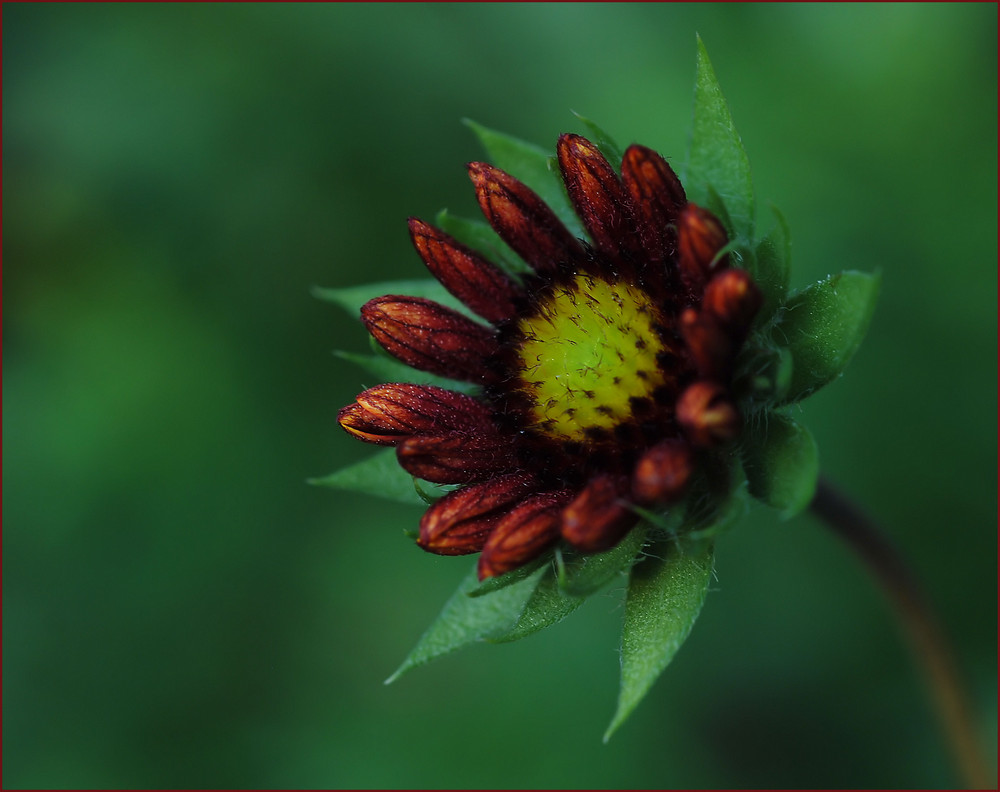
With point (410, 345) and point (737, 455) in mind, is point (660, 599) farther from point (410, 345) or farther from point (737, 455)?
point (410, 345)

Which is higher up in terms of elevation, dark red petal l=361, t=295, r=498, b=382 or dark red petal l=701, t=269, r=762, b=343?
dark red petal l=361, t=295, r=498, b=382

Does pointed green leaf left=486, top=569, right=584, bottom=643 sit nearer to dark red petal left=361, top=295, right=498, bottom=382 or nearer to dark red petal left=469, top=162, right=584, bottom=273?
dark red petal left=361, top=295, right=498, bottom=382

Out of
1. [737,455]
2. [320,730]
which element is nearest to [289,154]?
[320,730]

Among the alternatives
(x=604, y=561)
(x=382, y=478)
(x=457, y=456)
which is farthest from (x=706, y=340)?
(x=382, y=478)

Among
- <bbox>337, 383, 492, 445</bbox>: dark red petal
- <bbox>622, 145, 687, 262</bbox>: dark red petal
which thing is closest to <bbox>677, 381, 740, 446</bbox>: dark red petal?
<bbox>622, 145, 687, 262</bbox>: dark red petal

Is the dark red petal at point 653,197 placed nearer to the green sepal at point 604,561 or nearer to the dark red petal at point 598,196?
the dark red petal at point 598,196

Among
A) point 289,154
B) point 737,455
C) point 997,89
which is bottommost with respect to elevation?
point 997,89
